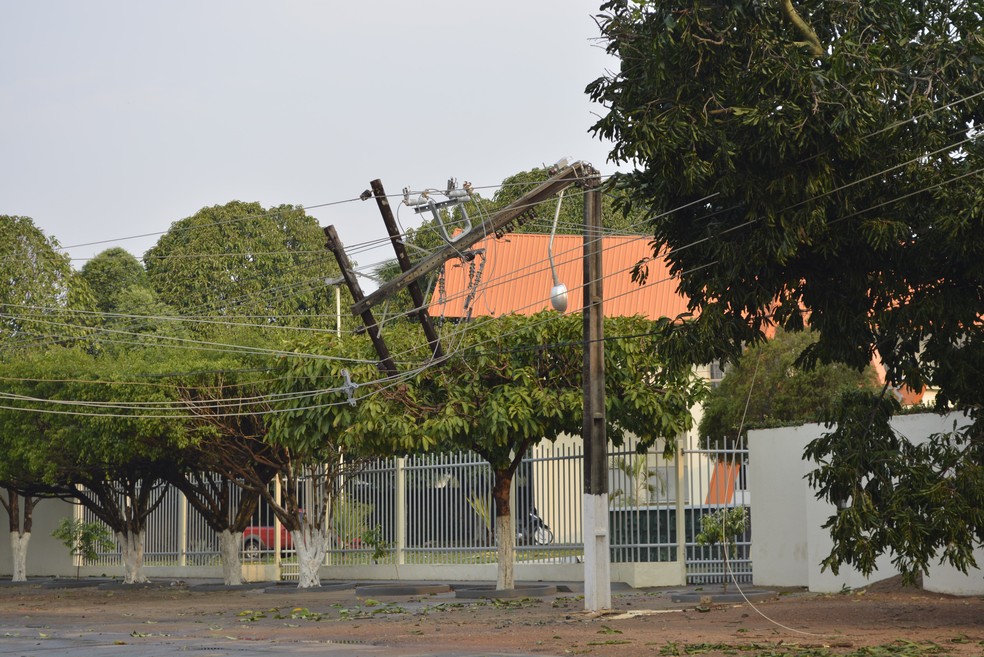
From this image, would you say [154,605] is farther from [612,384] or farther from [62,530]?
[62,530]

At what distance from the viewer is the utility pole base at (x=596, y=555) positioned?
1736cm

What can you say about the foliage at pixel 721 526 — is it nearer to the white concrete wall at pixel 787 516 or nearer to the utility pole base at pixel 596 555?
the white concrete wall at pixel 787 516

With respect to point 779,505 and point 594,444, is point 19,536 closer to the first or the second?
point 779,505

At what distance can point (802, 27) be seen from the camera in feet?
43.1

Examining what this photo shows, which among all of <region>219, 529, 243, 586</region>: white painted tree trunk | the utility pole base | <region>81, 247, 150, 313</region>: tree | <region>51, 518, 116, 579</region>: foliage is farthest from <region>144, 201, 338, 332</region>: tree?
the utility pole base

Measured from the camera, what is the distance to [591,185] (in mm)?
17844

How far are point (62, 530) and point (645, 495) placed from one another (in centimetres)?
1881

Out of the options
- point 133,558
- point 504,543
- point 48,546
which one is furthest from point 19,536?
point 504,543

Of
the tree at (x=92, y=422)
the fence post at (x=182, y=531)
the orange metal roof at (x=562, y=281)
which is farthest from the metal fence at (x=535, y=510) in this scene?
the orange metal roof at (x=562, y=281)

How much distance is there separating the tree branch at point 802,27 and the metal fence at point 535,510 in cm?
991

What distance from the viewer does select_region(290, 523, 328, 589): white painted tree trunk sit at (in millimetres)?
26625

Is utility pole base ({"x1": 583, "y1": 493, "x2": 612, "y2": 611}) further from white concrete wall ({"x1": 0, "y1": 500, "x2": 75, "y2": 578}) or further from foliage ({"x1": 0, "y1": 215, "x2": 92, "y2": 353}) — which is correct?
foliage ({"x1": 0, "y1": 215, "x2": 92, "y2": 353})

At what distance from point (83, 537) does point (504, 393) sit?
725 inches

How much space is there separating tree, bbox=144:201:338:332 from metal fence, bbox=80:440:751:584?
62.7 ft
